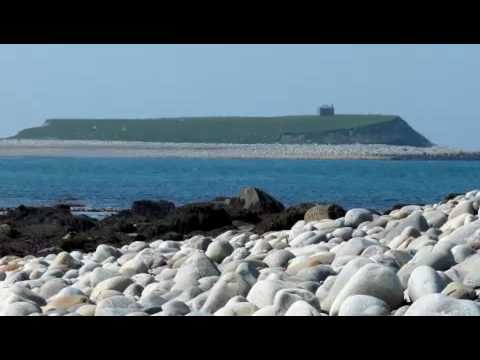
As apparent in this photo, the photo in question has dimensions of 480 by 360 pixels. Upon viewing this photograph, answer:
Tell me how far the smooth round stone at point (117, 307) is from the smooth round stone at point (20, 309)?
41 cm

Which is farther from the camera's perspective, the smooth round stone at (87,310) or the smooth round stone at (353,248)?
the smooth round stone at (353,248)

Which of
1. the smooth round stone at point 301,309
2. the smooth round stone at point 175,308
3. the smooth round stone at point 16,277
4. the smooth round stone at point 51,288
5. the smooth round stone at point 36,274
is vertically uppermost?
the smooth round stone at point 301,309

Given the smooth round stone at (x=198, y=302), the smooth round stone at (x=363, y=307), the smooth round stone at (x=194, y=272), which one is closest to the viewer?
the smooth round stone at (x=363, y=307)

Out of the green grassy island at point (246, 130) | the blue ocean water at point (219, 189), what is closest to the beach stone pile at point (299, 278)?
the blue ocean water at point (219, 189)

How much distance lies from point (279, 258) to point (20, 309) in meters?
1.72

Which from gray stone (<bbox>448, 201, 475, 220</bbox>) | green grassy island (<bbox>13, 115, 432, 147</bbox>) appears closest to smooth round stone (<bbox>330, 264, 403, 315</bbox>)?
gray stone (<bbox>448, 201, 475, 220</bbox>)

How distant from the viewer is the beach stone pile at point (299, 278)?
13.4 feet

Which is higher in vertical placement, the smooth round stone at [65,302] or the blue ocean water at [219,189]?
the smooth round stone at [65,302]

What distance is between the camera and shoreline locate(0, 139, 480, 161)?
7169cm

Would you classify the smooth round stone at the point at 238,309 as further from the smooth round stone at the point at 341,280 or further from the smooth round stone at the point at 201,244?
the smooth round stone at the point at 201,244

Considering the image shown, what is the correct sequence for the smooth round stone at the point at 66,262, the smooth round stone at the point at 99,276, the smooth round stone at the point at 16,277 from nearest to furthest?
the smooth round stone at the point at 99,276
the smooth round stone at the point at 16,277
the smooth round stone at the point at 66,262

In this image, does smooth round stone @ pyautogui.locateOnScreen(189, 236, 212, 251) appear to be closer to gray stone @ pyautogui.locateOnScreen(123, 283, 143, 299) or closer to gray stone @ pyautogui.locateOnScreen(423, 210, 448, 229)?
gray stone @ pyautogui.locateOnScreen(423, 210, 448, 229)
